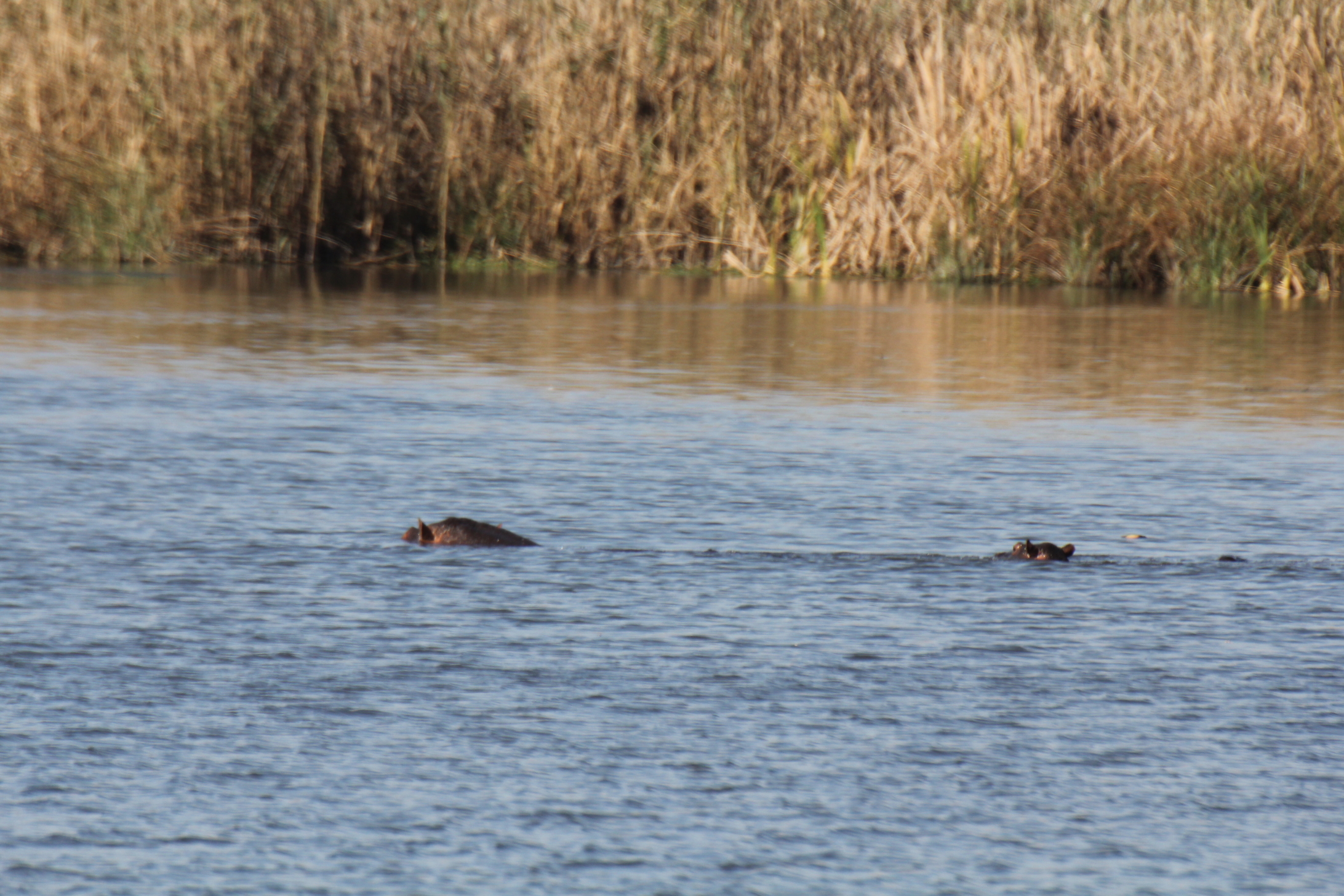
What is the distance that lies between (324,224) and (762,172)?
2.67 meters

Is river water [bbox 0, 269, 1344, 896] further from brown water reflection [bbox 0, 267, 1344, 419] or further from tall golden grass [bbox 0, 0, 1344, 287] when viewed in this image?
tall golden grass [bbox 0, 0, 1344, 287]

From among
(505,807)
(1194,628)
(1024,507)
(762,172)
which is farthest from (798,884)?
(762,172)

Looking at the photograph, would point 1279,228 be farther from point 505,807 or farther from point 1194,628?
point 505,807

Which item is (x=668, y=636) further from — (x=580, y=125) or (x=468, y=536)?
(x=580, y=125)

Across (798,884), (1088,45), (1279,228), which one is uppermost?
(1088,45)

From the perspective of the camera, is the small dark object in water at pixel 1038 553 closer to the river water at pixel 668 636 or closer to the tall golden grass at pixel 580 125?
the river water at pixel 668 636

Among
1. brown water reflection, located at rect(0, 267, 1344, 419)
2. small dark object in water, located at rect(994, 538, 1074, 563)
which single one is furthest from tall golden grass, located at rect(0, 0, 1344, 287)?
small dark object in water, located at rect(994, 538, 1074, 563)

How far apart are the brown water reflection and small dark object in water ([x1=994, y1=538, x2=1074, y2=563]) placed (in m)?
2.29

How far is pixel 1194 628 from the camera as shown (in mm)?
3242

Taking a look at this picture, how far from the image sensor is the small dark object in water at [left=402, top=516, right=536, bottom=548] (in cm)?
388

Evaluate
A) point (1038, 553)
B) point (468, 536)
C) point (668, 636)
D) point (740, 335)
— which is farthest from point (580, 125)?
point (668, 636)

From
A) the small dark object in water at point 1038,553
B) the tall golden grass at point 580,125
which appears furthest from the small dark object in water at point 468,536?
the tall golden grass at point 580,125

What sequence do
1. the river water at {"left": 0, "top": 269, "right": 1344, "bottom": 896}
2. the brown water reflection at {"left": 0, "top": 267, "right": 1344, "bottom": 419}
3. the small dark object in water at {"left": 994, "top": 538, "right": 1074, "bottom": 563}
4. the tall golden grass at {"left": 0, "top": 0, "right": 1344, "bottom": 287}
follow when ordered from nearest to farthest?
the river water at {"left": 0, "top": 269, "right": 1344, "bottom": 896} → the small dark object in water at {"left": 994, "top": 538, "right": 1074, "bottom": 563} → the brown water reflection at {"left": 0, "top": 267, "right": 1344, "bottom": 419} → the tall golden grass at {"left": 0, "top": 0, "right": 1344, "bottom": 287}

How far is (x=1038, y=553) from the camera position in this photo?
12.4 ft
